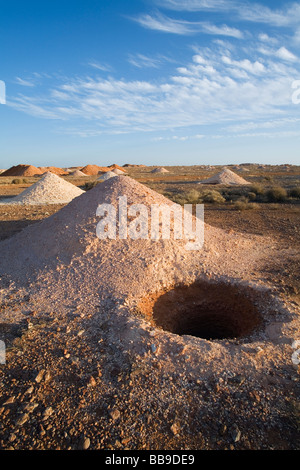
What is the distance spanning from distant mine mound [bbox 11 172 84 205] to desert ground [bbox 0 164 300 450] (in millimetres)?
7767

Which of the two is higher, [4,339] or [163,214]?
[163,214]

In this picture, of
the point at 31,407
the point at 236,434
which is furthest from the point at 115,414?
the point at 236,434

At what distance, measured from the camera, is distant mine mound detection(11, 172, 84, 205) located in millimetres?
12516

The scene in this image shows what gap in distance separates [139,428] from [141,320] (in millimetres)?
1182

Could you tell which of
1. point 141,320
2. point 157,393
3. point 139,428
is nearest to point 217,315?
point 141,320

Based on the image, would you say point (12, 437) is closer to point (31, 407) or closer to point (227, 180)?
point (31, 407)

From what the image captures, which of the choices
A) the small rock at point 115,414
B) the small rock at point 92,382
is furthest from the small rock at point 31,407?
the small rock at point 115,414

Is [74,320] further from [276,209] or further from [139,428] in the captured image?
[276,209]

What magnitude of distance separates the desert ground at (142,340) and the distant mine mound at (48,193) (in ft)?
25.5

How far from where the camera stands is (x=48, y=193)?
42.9 ft

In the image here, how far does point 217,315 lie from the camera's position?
13.0 ft

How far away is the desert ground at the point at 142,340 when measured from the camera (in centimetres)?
208

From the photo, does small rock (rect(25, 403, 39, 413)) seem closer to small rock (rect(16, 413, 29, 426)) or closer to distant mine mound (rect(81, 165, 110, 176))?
small rock (rect(16, 413, 29, 426))

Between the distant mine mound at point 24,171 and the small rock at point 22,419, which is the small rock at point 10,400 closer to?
the small rock at point 22,419
